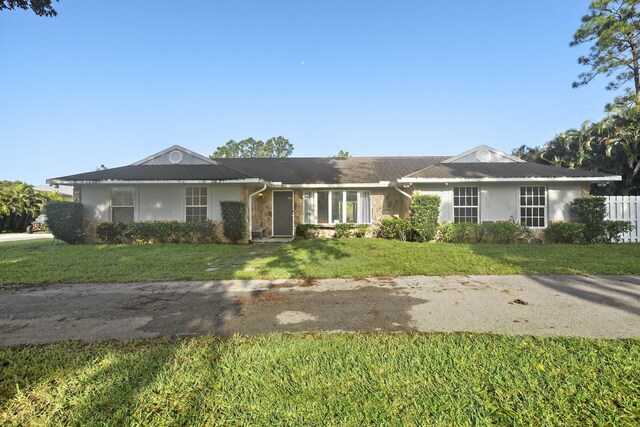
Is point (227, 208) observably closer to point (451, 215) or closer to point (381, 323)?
point (451, 215)

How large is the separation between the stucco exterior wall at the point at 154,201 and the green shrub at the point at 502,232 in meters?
10.0

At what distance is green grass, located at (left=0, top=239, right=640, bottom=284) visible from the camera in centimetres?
726

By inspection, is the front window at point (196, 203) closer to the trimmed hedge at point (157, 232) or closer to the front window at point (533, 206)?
the trimmed hedge at point (157, 232)

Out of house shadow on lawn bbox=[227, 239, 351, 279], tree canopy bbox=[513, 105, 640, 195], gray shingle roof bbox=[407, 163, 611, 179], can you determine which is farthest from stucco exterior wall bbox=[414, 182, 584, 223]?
tree canopy bbox=[513, 105, 640, 195]

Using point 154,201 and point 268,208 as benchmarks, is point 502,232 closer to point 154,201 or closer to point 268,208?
point 268,208

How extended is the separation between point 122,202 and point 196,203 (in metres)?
3.21

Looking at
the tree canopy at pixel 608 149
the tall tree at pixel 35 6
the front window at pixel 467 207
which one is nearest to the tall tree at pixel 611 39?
the tree canopy at pixel 608 149

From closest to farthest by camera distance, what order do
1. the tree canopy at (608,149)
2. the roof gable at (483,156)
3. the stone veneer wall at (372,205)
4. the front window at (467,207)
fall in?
the front window at (467,207)
the stone veneer wall at (372,205)
the roof gable at (483,156)
the tree canopy at (608,149)

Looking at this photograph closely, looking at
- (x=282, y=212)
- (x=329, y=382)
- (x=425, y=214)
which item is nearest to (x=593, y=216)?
(x=425, y=214)

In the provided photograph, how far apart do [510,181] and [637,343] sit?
10.2 meters

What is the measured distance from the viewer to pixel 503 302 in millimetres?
5172

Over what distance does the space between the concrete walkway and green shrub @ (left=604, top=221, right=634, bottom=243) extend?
669 centimetres

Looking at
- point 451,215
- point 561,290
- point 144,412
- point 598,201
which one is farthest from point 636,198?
point 144,412

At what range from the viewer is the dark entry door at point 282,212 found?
52.1 ft
